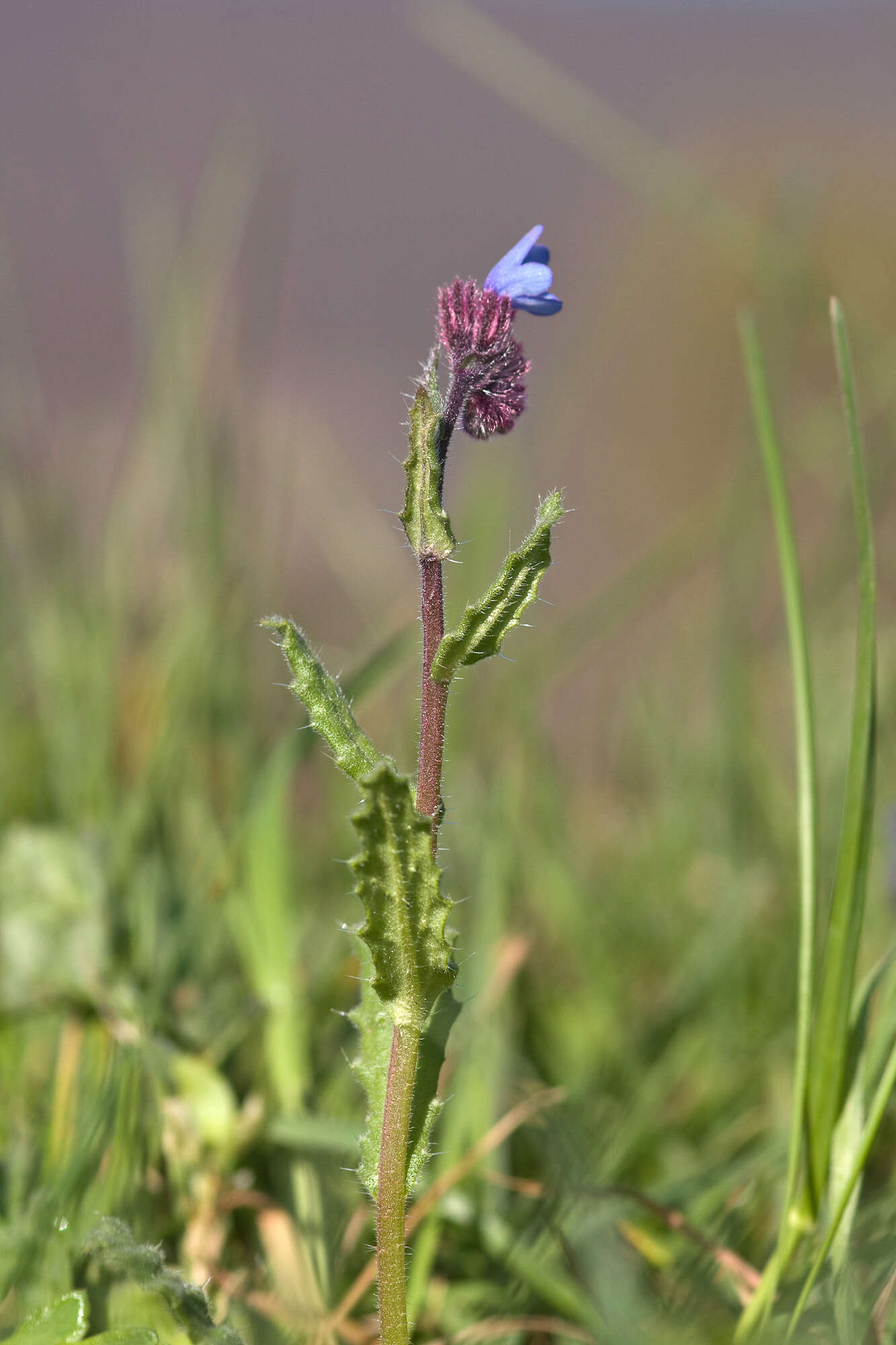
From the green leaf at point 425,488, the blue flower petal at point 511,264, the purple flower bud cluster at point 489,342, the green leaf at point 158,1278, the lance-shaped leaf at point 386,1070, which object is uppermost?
the blue flower petal at point 511,264

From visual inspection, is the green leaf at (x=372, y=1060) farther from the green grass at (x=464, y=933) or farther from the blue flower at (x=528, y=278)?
the blue flower at (x=528, y=278)

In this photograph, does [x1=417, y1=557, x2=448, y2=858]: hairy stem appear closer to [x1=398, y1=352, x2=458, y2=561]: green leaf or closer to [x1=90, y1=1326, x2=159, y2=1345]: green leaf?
[x1=398, y1=352, x2=458, y2=561]: green leaf

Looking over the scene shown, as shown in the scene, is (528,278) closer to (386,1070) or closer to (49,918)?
(386,1070)

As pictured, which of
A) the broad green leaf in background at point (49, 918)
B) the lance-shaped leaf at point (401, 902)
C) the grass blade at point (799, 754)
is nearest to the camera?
the lance-shaped leaf at point (401, 902)

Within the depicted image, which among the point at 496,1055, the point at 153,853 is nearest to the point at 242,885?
the point at 153,853

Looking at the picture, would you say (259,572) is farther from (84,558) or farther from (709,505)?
(709,505)

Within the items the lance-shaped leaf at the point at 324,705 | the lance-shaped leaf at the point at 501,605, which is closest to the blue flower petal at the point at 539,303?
the lance-shaped leaf at the point at 501,605
